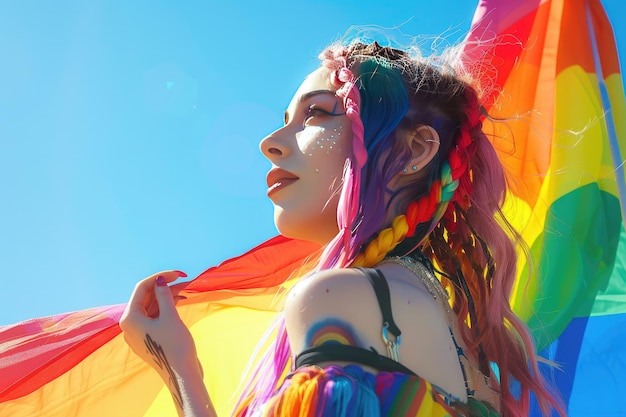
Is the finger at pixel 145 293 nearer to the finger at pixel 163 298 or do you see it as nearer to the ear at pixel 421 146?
the finger at pixel 163 298

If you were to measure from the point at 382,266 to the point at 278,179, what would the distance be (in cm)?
45

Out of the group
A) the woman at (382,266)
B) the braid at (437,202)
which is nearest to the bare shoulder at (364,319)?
the woman at (382,266)

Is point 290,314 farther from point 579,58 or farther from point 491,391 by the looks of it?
point 579,58

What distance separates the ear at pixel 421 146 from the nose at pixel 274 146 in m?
0.36

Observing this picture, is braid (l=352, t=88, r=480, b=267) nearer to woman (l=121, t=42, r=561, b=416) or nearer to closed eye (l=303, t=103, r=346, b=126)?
woman (l=121, t=42, r=561, b=416)

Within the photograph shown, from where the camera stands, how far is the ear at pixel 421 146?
2.08 metres

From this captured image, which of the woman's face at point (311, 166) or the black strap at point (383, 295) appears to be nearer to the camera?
the black strap at point (383, 295)

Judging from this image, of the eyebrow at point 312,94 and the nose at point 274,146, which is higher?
the eyebrow at point 312,94

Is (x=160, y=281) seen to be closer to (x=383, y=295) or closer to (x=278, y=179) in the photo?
(x=278, y=179)

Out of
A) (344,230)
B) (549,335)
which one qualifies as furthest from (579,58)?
(344,230)

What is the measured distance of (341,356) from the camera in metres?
1.55

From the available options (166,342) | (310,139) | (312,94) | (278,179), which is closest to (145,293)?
(166,342)

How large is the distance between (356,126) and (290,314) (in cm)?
65

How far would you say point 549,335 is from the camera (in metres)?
3.11
